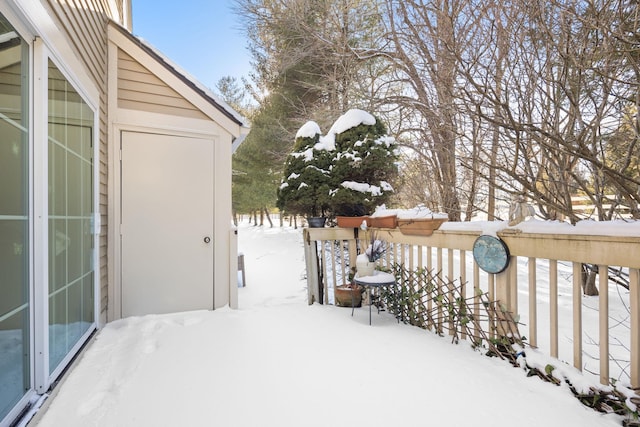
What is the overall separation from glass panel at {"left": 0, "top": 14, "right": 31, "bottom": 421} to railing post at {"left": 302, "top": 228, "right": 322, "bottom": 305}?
2.30 meters

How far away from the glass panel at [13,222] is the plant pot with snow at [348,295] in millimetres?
2379

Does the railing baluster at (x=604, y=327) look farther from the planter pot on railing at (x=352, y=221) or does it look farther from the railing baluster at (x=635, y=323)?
the planter pot on railing at (x=352, y=221)

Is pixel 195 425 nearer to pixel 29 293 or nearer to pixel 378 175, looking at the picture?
pixel 29 293

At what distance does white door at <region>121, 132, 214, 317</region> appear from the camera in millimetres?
3064

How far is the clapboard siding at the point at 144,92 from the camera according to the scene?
311cm

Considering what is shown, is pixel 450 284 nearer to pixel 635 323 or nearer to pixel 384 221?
pixel 384 221

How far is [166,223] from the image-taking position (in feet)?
10.4

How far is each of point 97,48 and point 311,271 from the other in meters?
2.78

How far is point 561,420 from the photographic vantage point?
140 cm

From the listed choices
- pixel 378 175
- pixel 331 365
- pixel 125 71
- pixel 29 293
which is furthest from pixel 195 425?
pixel 378 175

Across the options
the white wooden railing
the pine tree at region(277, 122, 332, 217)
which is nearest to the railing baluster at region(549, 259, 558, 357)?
the white wooden railing

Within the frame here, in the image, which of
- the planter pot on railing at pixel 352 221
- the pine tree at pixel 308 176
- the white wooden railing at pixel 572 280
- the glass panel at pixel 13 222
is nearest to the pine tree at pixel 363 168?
the pine tree at pixel 308 176

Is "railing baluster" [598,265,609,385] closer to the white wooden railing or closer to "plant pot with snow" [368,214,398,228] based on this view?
the white wooden railing

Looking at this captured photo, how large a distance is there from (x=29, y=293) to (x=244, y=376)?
114cm
